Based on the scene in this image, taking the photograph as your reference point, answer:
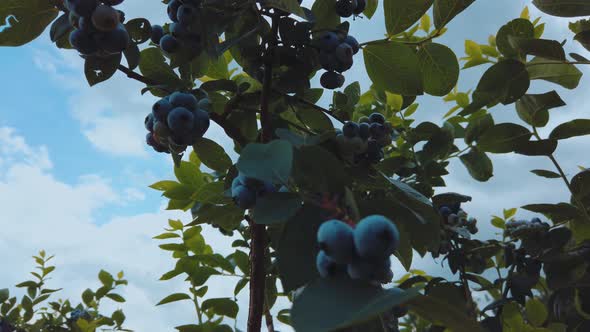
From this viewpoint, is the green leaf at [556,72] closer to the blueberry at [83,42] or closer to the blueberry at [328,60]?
the blueberry at [328,60]

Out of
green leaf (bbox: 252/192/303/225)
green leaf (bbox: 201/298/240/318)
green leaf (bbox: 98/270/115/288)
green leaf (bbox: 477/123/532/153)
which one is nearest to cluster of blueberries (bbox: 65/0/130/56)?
green leaf (bbox: 252/192/303/225)

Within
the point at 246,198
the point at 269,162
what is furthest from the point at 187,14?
the point at 269,162

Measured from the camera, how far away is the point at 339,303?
0.48m

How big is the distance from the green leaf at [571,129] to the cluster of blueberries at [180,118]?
3.38 ft

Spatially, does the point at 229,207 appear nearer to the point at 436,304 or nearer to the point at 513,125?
the point at 436,304

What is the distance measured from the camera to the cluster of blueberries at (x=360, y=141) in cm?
93

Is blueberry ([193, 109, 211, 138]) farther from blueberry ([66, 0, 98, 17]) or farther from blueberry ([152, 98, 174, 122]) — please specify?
blueberry ([66, 0, 98, 17])

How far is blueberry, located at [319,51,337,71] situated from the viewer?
3.18ft

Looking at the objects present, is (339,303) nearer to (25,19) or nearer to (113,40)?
(113,40)

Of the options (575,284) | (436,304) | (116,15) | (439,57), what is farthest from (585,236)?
(116,15)

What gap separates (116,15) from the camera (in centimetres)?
88

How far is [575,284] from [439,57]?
0.78 m

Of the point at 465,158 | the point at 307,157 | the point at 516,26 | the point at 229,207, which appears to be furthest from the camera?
the point at 465,158

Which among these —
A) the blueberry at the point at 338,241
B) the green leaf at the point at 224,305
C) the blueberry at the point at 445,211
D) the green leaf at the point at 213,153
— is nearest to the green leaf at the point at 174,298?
the green leaf at the point at 224,305
